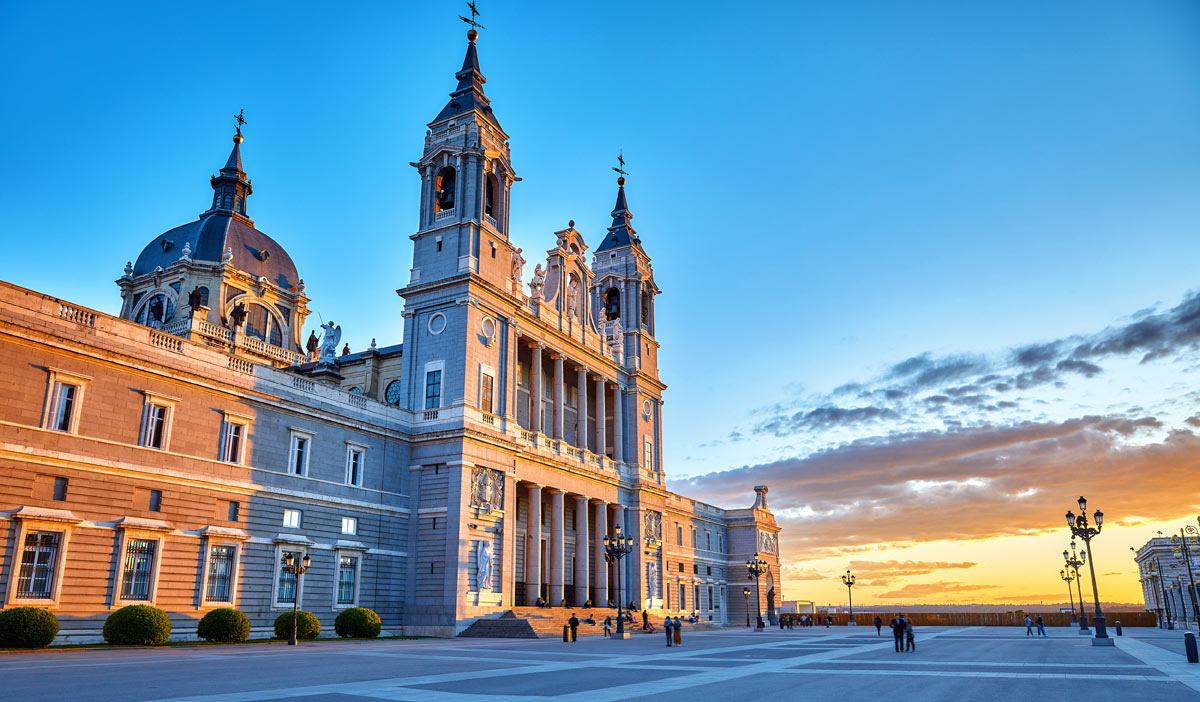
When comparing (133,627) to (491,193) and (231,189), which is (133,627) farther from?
(231,189)

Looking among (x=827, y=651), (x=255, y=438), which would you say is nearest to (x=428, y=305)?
(x=255, y=438)

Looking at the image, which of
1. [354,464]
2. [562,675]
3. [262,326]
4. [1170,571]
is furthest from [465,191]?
[1170,571]

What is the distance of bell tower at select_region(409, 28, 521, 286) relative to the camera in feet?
169

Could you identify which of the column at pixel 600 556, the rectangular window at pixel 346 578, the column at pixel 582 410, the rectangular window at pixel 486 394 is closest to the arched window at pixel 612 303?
the column at pixel 582 410

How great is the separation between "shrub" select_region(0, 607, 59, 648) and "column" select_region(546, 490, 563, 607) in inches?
1320

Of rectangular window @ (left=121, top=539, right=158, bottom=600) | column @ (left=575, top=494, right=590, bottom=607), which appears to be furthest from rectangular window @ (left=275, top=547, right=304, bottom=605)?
column @ (left=575, top=494, right=590, bottom=607)

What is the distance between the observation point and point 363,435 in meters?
45.3

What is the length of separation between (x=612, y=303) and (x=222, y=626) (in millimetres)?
49907

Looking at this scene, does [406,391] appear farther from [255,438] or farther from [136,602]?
[136,602]

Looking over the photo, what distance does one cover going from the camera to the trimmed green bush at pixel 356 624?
39.1 meters

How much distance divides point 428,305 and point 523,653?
86.3ft

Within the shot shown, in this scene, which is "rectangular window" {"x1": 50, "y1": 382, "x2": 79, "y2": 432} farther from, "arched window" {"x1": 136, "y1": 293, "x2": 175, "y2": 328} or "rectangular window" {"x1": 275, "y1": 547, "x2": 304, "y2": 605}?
"arched window" {"x1": 136, "y1": 293, "x2": 175, "y2": 328}

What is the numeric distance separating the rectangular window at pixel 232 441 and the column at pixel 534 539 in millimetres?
21436

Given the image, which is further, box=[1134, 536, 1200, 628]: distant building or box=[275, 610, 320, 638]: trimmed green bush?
box=[1134, 536, 1200, 628]: distant building
